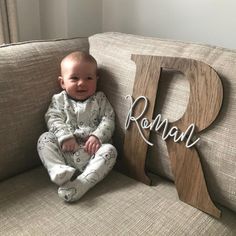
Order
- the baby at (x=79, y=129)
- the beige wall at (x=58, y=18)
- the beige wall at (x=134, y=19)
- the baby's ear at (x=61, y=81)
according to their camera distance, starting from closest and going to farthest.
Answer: the baby at (x=79, y=129) < the baby's ear at (x=61, y=81) < the beige wall at (x=134, y=19) < the beige wall at (x=58, y=18)

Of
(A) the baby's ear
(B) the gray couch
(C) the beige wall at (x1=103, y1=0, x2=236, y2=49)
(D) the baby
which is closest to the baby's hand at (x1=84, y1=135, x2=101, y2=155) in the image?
(D) the baby

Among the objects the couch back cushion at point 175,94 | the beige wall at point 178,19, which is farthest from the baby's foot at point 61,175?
the beige wall at point 178,19

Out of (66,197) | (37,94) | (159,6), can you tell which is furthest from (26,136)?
(159,6)

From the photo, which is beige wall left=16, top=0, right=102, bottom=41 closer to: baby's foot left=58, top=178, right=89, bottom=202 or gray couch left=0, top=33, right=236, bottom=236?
gray couch left=0, top=33, right=236, bottom=236

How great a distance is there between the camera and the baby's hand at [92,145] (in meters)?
1.21

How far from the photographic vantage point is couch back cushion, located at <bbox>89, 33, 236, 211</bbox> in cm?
101

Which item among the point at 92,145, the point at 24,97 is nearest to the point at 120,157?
the point at 92,145

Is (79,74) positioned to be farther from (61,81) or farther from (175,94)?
(175,94)

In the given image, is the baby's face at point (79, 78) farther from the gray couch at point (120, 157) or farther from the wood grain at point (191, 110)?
the wood grain at point (191, 110)

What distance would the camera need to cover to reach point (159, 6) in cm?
156

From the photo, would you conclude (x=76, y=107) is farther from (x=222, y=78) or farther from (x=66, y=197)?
(x=222, y=78)

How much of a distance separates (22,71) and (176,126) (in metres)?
0.58

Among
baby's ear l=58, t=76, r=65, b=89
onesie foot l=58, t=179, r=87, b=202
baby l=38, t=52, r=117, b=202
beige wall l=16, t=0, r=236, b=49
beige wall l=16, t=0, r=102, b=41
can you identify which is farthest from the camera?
beige wall l=16, t=0, r=102, b=41

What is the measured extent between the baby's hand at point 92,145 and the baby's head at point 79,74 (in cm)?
18
